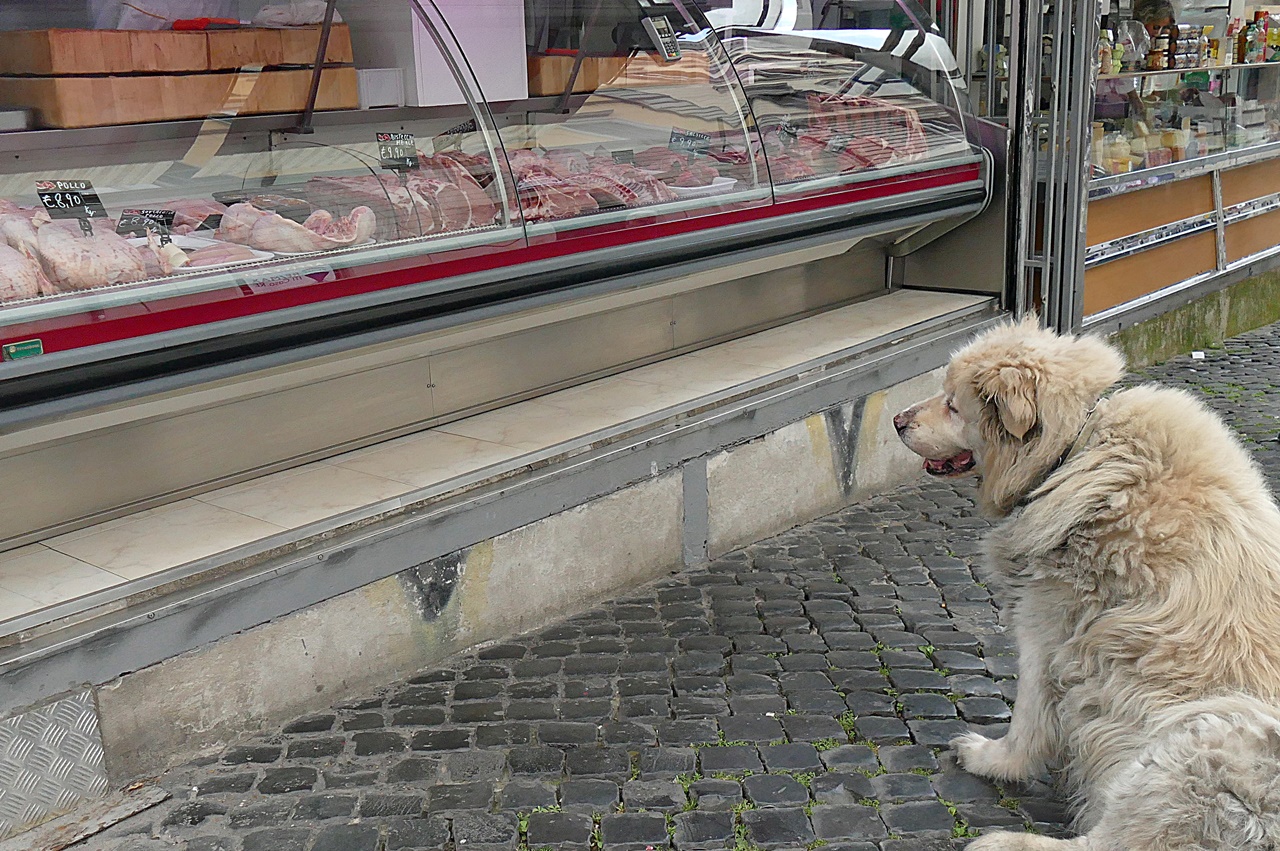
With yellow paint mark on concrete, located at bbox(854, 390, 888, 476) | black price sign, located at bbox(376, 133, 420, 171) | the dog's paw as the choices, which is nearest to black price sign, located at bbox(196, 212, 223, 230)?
black price sign, located at bbox(376, 133, 420, 171)

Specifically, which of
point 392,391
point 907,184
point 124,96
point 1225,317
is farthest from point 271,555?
point 1225,317

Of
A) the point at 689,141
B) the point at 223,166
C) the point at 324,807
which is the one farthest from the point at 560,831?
the point at 689,141

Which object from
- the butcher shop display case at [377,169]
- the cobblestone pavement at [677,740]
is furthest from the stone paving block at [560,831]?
the butcher shop display case at [377,169]

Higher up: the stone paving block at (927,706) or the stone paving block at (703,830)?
the stone paving block at (927,706)

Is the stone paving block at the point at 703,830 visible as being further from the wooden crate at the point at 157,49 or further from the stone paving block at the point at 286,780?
the wooden crate at the point at 157,49

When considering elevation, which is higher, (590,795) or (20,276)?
(20,276)

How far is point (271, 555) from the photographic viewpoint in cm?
365

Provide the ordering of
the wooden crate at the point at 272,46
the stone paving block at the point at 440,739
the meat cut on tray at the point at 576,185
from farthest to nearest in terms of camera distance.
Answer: the meat cut on tray at the point at 576,185
the wooden crate at the point at 272,46
the stone paving block at the point at 440,739

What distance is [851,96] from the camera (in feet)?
20.8

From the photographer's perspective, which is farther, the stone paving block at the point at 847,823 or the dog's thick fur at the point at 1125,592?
the stone paving block at the point at 847,823

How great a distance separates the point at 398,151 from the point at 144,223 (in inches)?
44.3

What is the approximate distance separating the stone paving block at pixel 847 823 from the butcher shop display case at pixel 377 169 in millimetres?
2135

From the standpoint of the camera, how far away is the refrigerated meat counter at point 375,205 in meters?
3.48

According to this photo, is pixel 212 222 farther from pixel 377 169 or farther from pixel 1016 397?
pixel 1016 397
